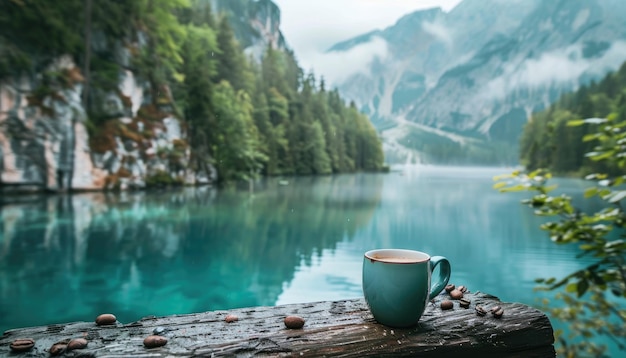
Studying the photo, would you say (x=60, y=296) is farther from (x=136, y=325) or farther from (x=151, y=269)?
(x=136, y=325)

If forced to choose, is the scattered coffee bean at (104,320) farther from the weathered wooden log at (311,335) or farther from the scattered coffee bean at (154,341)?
the scattered coffee bean at (154,341)

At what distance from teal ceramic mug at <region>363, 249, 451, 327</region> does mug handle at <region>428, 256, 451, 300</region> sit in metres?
0.02

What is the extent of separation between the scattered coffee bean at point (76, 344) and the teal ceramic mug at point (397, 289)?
53cm

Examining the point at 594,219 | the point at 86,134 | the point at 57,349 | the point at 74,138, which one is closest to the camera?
the point at 57,349

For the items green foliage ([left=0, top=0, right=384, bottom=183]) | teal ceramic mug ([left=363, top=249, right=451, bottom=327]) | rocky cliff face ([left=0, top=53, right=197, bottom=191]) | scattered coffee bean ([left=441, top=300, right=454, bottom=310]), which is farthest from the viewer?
green foliage ([left=0, top=0, right=384, bottom=183])

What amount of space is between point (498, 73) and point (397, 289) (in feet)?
304

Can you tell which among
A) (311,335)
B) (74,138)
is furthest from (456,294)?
(74,138)

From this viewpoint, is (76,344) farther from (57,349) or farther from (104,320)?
(104,320)

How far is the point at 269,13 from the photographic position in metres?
30.6

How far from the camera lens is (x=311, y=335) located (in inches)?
29.2

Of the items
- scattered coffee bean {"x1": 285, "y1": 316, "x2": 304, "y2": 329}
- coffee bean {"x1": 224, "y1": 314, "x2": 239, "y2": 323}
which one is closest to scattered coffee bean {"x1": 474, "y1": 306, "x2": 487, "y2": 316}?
scattered coffee bean {"x1": 285, "y1": 316, "x2": 304, "y2": 329}

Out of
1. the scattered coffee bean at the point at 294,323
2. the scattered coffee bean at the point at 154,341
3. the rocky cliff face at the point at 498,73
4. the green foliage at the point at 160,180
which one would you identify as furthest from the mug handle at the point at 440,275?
the rocky cliff face at the point at 498,73

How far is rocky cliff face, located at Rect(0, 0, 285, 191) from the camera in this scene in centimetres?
919

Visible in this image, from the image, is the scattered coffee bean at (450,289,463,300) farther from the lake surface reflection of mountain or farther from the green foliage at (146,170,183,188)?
the green foliage at (146,170,183,188)
